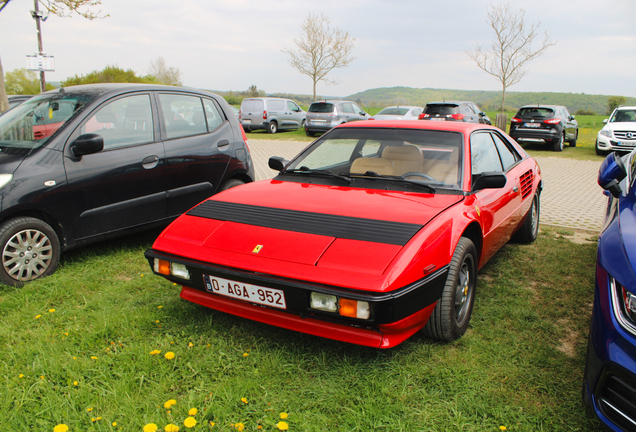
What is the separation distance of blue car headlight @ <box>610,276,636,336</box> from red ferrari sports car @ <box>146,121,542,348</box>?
2.64ft

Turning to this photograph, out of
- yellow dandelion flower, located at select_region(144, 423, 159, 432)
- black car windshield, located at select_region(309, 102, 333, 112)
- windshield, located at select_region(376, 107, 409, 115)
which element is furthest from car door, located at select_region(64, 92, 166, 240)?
windshield, located at select_region(376, 107, 409, 115)

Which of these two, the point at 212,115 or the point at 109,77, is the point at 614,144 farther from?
the point at 109,77

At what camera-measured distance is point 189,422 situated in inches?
79.4

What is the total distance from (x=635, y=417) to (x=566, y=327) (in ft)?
4.96

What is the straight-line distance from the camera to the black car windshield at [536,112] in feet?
53.7

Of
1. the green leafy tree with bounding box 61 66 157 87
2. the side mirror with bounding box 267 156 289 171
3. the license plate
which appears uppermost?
the green leafy tree with bounding box 61 66 157 87

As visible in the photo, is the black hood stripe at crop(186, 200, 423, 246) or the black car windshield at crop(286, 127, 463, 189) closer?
the black hood stripe at crop(186, 200, 423, 246)

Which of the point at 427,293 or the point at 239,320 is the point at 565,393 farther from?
the point at 239,320

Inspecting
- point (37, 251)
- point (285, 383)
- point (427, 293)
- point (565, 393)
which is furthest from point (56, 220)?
point (565, 393)

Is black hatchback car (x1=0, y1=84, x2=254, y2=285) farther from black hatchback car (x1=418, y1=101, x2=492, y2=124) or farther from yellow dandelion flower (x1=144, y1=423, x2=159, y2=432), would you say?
black hatchback car (x1=418, y1=101, x2=492, y2=124)

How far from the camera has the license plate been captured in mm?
2322

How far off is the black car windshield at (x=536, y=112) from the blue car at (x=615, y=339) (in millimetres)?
16310

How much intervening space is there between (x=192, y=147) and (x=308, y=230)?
268cm

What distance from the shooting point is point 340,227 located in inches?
99.4
